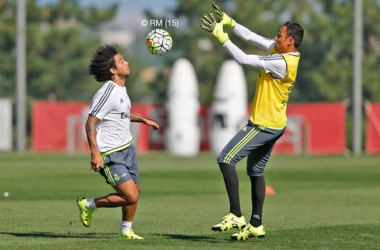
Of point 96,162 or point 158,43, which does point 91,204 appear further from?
point 158,43

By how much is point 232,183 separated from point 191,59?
43447 millimetres

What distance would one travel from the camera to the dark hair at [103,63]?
11.1 m

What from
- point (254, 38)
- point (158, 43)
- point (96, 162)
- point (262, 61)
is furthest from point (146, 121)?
point (254, 38)

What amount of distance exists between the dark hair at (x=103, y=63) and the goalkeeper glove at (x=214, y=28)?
111 centimetres

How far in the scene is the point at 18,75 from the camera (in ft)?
132

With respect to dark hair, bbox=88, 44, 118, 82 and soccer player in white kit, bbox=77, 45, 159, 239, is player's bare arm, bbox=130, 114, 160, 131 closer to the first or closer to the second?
soccer player in white kit, bbox=77, 45, 159, 239

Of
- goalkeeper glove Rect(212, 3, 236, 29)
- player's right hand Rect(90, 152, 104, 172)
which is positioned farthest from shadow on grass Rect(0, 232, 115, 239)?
goalkeeper glove Rect(212, 3, 236, 29)

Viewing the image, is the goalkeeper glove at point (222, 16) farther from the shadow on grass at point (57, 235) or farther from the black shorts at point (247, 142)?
the shadow on grass at point (57, 235)

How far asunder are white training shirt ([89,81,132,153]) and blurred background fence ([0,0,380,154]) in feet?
93.4

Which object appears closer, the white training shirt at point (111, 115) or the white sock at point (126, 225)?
the white training shirt at point (111, 115)

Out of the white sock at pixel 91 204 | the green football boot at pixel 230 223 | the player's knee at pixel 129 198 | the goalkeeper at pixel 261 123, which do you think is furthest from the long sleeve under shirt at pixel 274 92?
the white sock at pixel 91 204

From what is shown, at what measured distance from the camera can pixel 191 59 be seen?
54.4 m

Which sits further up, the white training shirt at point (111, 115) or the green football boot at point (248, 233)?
the white training shirt at point (111, 115)

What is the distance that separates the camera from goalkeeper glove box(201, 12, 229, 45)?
10.9 metres
